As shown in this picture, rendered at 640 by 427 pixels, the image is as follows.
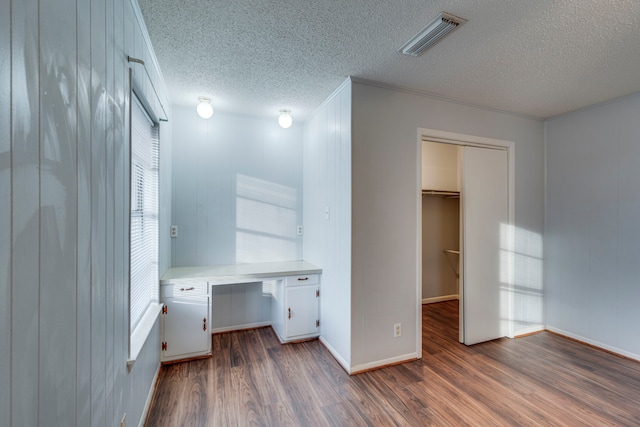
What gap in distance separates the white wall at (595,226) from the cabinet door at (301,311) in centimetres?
291

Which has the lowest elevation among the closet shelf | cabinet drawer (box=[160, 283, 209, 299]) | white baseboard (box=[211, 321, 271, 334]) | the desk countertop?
white baseboard (box=[211, 321, 271, 334])

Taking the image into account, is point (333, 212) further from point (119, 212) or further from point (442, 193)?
point (442, 193)

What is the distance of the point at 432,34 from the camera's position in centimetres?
185

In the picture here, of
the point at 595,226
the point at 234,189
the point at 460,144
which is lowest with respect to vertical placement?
the point at 595,226

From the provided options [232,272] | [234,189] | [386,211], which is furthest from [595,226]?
[234,189]

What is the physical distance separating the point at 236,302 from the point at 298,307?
2.86ft

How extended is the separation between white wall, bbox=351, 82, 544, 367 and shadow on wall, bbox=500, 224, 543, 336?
1319 mm

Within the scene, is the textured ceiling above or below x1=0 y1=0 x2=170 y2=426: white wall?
above

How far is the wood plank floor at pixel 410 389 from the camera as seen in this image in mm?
1907

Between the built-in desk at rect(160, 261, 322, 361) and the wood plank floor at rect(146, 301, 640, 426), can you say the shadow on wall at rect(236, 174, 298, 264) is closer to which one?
the built-in desk at rect(160, 261, 322, 361)

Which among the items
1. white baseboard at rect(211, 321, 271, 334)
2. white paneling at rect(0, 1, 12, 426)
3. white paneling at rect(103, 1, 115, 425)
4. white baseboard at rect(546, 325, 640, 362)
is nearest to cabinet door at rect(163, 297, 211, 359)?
white baseboard at rect(211, 321, 271, 334)

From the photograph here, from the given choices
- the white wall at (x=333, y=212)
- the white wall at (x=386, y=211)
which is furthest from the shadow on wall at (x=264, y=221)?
the white wall at (x=386, y=211)

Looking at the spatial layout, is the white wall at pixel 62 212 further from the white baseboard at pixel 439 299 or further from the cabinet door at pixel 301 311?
the white baseboard at pixel 439 299

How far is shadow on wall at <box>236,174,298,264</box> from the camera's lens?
3.43 metres
